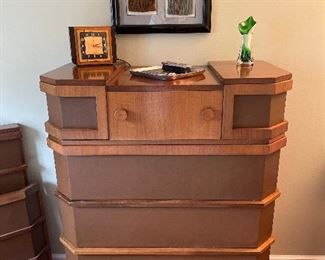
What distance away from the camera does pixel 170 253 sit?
3.92 ft

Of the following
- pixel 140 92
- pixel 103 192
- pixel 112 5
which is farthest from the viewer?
pixel 112 5

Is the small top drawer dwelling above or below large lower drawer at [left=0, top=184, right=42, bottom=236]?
above

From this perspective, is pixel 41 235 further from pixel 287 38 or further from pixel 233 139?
pixel 287 38

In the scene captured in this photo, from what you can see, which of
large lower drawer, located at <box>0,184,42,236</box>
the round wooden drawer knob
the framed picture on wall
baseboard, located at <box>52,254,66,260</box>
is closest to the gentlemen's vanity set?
the round wooden drawer knob

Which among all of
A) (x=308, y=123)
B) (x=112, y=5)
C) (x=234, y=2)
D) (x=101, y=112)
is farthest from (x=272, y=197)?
(x=112, y=5)

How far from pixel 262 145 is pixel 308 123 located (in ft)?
1.82

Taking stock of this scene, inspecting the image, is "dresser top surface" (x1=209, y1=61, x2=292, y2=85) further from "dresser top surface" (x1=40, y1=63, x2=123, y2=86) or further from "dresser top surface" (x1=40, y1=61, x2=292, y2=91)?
"dresser top surface" (x1=40, y1=63, x2=123, y2=86)

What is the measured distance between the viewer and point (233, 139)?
3.45ft

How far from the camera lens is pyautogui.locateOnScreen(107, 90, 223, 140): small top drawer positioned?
102 cm

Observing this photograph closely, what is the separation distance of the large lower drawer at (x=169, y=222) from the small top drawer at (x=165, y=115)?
241 millimetres

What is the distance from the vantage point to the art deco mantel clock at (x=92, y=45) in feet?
4.09

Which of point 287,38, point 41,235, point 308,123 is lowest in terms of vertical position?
point 41,235

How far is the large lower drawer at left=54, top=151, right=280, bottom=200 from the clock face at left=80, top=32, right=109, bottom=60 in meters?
0.40

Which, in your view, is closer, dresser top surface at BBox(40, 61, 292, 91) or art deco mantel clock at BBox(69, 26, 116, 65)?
dresser top surface at BBox(40, 61, 292, 91)
